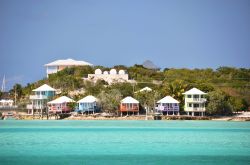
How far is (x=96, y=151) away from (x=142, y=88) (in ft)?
181

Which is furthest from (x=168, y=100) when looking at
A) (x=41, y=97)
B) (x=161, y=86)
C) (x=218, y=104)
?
(x=41, y=97)

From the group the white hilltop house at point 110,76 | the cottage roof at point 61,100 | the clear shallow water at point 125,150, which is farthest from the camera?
the white hilltop house at point 110,76

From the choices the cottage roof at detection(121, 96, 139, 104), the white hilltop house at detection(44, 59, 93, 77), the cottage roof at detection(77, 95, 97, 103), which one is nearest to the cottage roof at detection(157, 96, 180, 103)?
the cottage roof at detection(121, 96, 139, 104)

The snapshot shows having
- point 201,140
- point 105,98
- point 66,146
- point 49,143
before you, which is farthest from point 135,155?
point 105,98

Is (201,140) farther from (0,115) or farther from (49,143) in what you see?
(0,115)

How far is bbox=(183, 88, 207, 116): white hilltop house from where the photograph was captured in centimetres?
7675

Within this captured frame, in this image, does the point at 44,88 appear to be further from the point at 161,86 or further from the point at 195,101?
the point at 195,101

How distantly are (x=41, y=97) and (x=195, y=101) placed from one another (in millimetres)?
21147

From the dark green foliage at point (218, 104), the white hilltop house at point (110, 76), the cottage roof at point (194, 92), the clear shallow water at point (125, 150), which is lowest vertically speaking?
the clear shallow water at point (125, 150)

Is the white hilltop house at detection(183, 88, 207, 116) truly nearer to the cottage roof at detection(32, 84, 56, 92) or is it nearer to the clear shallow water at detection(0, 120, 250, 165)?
the cottage roof at detection(32, 84, 56, 92)

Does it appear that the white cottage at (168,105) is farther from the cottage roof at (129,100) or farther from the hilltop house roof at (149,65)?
the hilltop house roof at (149,65)

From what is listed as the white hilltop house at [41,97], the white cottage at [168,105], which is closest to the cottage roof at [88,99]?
the white hilltop house at [41,97]

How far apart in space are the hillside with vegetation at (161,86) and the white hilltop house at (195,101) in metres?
0.91

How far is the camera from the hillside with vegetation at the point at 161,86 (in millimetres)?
77562
